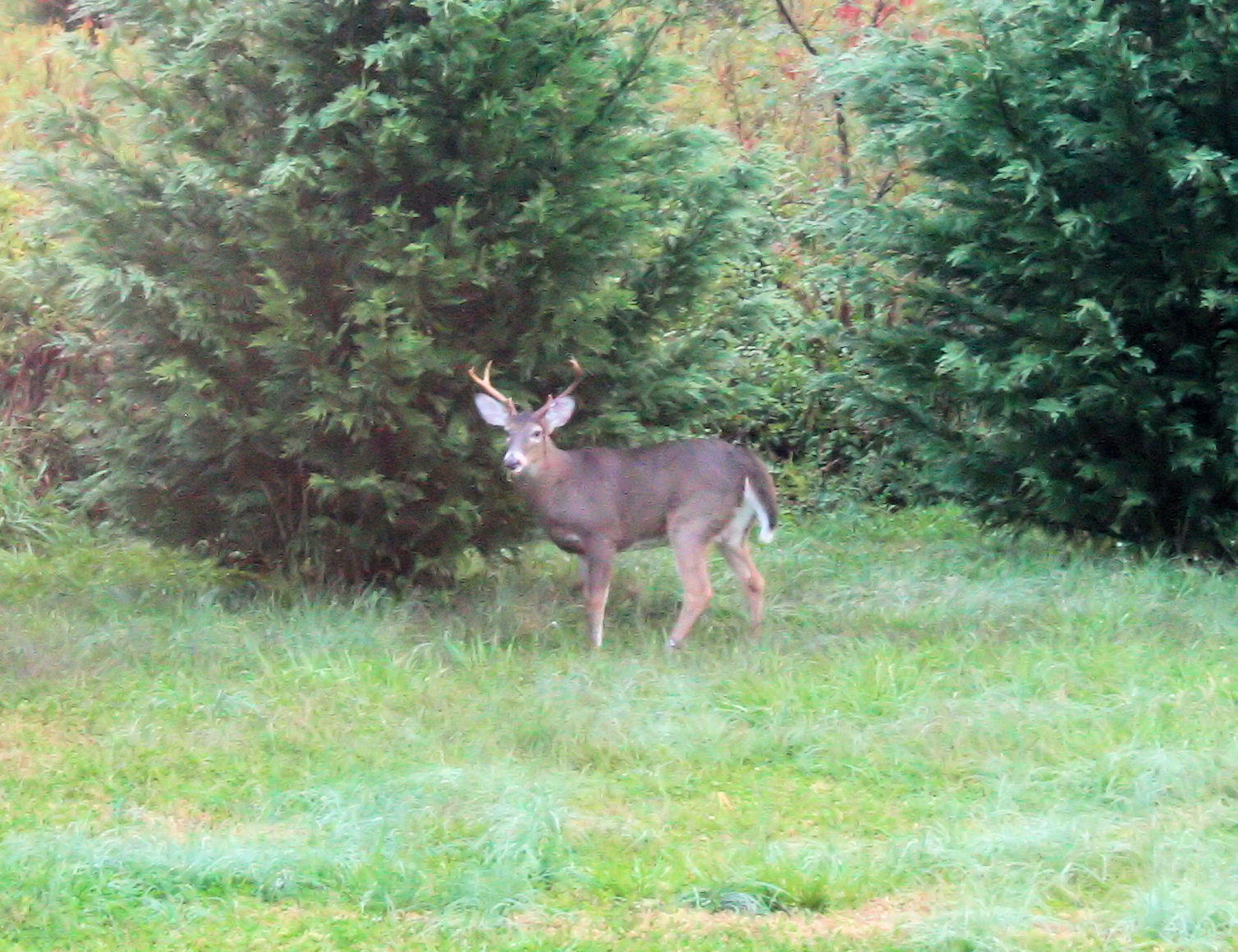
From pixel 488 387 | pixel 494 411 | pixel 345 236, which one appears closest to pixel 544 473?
pixel 494 411

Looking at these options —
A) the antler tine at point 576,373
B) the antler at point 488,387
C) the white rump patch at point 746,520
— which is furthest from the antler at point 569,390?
the white rump patch at point 746,520

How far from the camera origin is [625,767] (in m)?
6.63

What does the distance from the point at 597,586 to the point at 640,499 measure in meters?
0.57

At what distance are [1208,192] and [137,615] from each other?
21.5ft

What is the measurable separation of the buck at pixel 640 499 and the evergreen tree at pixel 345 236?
0.42 meters

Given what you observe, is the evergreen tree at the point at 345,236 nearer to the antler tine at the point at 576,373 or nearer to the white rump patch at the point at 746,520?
the antler tine at the point at 576,373

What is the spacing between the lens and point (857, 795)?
629 centimetres

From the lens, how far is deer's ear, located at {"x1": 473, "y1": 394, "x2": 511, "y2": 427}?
8.91 metres

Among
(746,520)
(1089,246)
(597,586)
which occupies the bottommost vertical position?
(597,586)

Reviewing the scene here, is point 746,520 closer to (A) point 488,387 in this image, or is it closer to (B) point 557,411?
(B) point 557,411

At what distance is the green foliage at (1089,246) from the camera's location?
33.6ft


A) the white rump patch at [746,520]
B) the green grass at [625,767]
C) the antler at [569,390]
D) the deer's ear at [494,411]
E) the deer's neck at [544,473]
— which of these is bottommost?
the green grass at [625,767]

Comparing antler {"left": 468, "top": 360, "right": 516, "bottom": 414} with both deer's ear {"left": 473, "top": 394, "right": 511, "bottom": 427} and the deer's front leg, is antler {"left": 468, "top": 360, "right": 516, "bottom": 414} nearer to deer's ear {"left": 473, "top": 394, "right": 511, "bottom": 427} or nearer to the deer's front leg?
deer's ear {"left": 473, "top": 394, "right": 511, "bottom": 427}


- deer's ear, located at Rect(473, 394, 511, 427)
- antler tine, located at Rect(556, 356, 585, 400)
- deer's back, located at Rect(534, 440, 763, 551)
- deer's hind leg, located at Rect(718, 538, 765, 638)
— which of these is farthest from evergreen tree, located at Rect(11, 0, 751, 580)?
deer's hind leg, located at Rect(718, 538, 765, 638)
